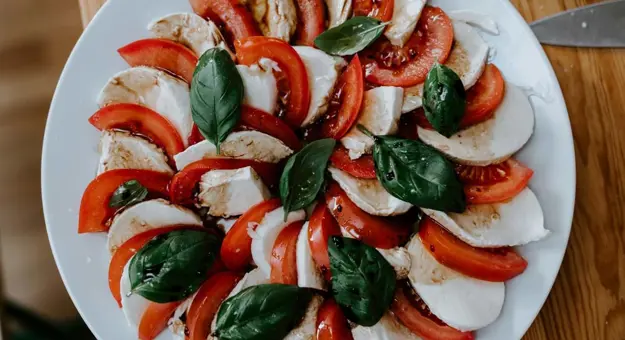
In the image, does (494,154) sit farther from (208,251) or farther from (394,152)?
(208,251)

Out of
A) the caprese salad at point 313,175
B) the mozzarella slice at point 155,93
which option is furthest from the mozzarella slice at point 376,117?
the mozzarella slice at point 155,93

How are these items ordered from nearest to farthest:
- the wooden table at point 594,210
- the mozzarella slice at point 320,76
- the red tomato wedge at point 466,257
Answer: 1. the red tomato wedge at point 466,257
2. the mozzarella slice at point 320,76
3. the wooden table at point 594,210

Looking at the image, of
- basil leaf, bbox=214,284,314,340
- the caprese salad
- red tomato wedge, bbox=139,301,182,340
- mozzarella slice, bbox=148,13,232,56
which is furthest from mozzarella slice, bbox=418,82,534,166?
red tomato wedge, bbox=139,301,182,340

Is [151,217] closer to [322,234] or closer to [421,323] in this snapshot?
[322,234]

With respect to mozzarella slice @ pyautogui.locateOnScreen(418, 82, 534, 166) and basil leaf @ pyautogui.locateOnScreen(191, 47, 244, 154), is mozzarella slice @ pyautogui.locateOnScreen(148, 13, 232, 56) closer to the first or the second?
basil leaf @ pyautogui.locateOnScreen(191, 47, 244, 154)

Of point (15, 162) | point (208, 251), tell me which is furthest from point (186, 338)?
point (15, 162)

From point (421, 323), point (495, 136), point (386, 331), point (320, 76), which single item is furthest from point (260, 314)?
point (495, 136)

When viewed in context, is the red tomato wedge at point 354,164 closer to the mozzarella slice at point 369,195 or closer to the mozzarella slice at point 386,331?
the mozzarella slice at point 369,195
